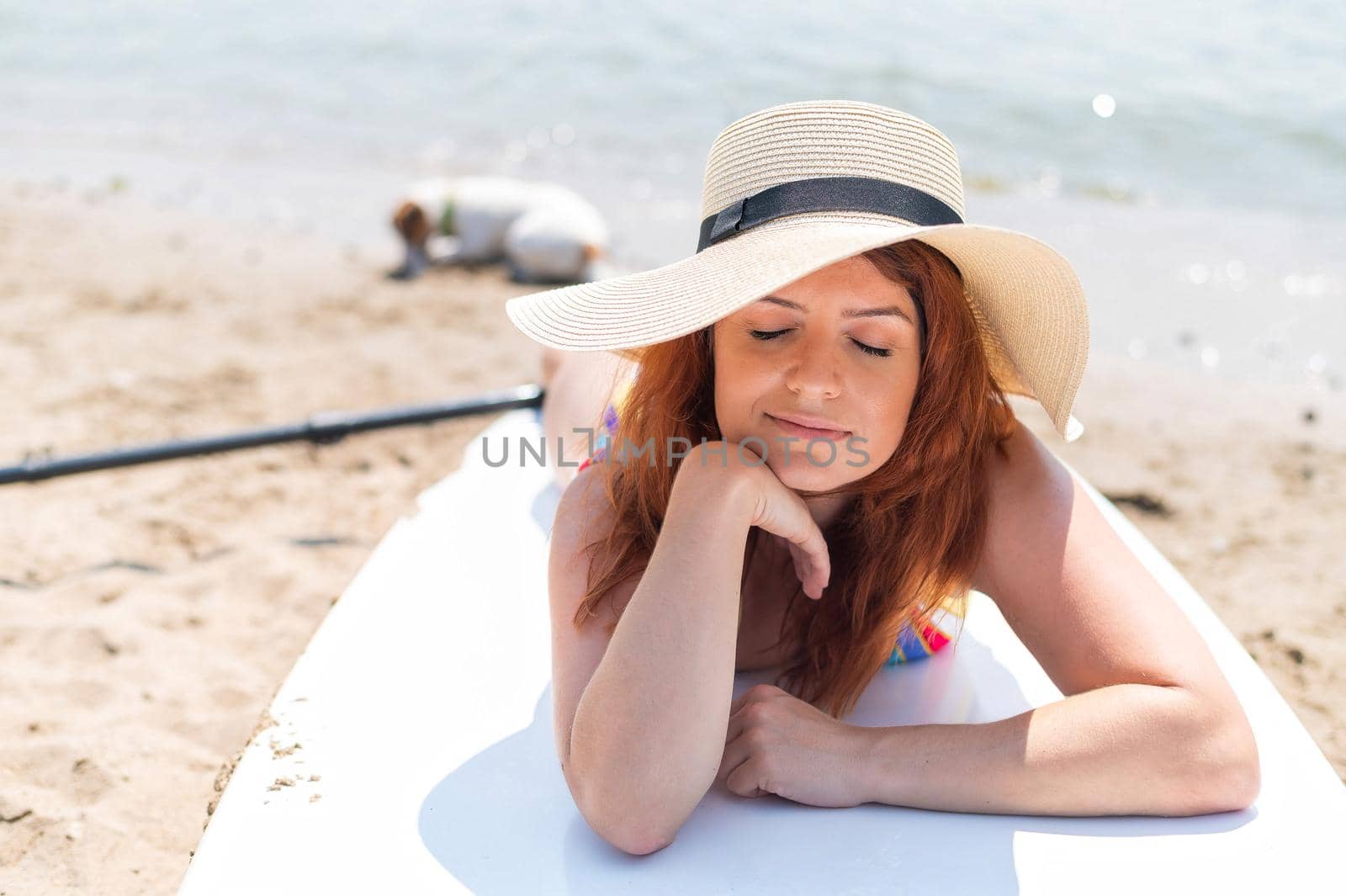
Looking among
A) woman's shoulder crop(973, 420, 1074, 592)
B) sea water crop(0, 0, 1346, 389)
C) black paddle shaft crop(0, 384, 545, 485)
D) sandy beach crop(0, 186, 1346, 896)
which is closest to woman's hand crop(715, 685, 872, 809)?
woman's shoulder crop(973, 420, 1074, 592)

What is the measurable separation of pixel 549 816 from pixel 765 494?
499 millimetres

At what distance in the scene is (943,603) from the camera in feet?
5.35

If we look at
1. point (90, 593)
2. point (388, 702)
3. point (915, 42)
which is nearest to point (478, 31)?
point (915, 42)

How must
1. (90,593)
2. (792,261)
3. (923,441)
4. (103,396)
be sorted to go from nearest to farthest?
(792,261)
(923,441)
(90,593)
(103,396)

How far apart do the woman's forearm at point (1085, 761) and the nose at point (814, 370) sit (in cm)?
46

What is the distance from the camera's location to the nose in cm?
128

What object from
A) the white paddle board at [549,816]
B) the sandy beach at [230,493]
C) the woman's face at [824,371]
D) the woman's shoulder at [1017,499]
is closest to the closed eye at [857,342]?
the woman's face at [824,371]

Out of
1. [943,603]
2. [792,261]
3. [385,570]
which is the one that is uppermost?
[792,261]

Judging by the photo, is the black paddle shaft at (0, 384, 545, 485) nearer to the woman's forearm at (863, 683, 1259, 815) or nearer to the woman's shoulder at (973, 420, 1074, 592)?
the woman's shoulder at (973, 420, 1074, 592)

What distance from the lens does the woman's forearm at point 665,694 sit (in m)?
1.22

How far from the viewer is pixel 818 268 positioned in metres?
1.19

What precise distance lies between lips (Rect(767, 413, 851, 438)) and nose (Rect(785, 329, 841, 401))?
3 cm

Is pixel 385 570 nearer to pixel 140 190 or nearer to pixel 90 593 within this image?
pixel 90 593

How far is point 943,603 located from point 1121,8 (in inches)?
345
